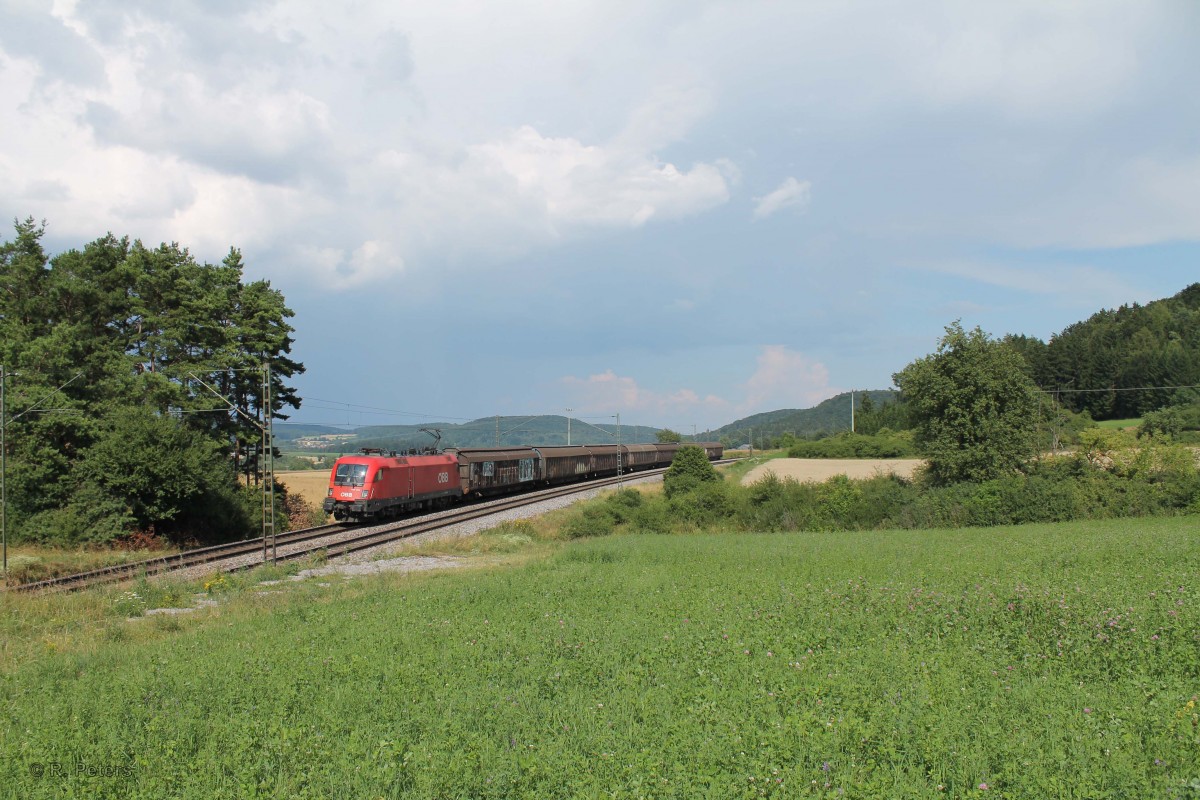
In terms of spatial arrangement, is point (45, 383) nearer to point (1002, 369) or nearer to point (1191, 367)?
point (1002, 369)

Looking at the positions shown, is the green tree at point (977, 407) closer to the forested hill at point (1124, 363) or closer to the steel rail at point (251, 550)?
the steel rail at point (251, 550)

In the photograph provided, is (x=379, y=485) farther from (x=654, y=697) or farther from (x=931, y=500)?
(x=654, y=697)

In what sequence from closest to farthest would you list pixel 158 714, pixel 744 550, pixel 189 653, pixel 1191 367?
pixel 158 714 < pixel 189 653 < pixel 744 550 < pixel 1191 367

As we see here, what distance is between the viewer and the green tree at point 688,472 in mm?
45344

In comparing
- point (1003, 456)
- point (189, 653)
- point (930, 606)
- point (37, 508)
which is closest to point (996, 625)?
point (930, 606)

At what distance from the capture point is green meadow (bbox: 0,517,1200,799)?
5730 mm

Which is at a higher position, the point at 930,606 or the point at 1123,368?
the point at 1123,368

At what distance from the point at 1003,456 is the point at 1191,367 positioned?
67528 mm

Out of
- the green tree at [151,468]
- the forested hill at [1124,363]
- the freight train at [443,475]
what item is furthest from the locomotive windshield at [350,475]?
the forested hill at [1124,363]

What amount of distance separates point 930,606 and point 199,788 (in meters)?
9.73

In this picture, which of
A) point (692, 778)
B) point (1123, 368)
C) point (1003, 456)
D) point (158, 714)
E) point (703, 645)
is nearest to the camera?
point (692, 778)

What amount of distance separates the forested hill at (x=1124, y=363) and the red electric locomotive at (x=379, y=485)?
270ft

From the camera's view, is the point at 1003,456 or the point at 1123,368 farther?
the point at 1123,368

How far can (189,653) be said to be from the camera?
1077 cm
